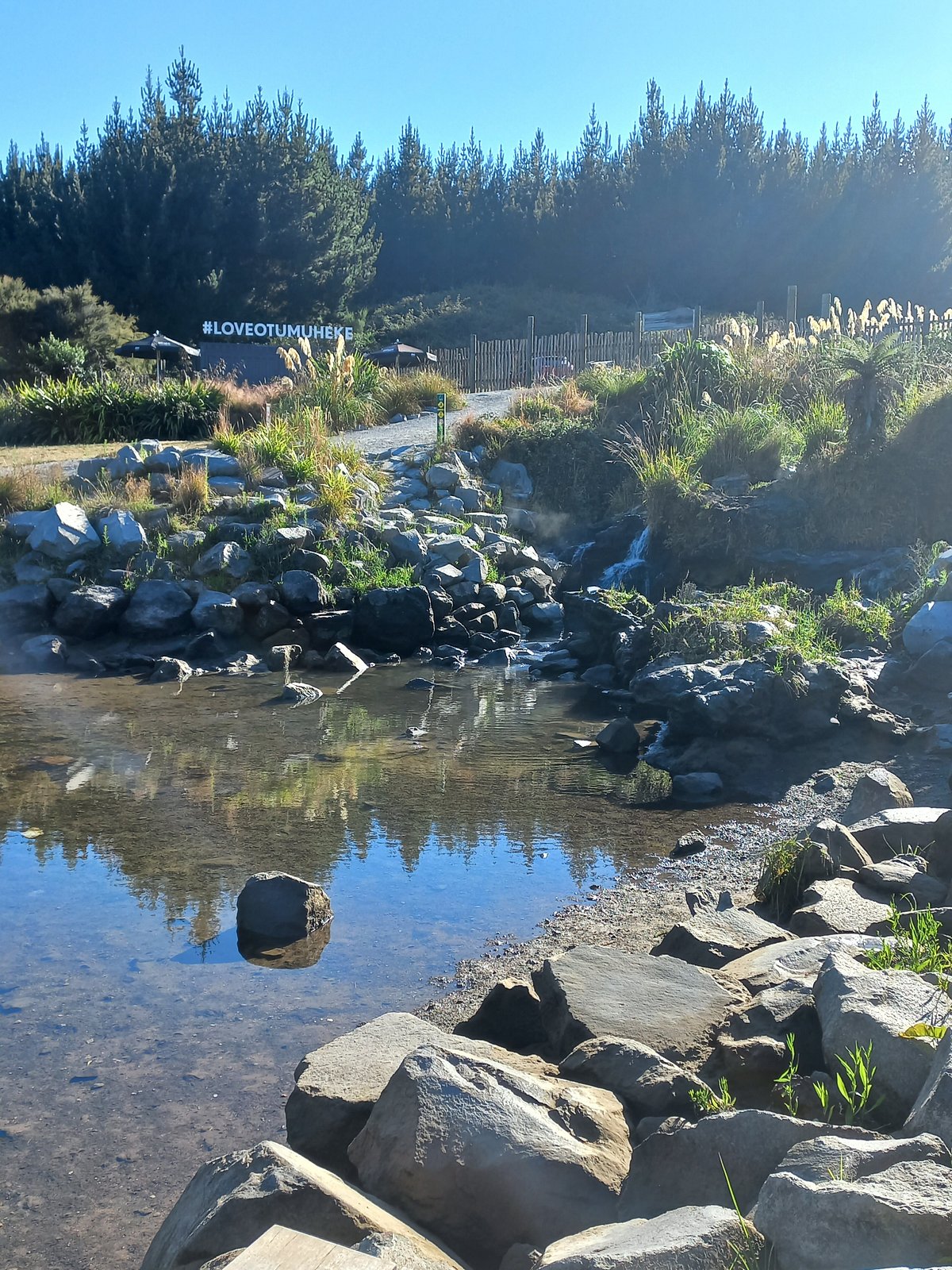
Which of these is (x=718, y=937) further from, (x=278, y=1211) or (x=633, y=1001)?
(x=278, y=1211)

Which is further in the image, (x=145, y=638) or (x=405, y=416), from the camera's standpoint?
(x=405, y=416)

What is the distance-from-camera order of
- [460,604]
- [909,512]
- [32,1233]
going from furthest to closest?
[460,604]
[909,512]
[32,1233]

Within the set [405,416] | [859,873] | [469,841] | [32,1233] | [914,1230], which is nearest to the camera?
[914,1230]

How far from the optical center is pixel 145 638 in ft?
48.1

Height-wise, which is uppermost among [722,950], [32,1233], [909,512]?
[909,512]

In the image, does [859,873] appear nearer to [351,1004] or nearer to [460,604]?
[351,1004]

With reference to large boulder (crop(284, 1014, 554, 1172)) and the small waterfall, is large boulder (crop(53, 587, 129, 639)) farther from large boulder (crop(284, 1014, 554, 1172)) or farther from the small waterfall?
large boulder (crop(284, 1014, 554, 1172))

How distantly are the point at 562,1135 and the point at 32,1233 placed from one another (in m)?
1.81

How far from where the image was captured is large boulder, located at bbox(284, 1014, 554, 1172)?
3.56 metres

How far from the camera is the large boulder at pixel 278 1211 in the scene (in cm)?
279

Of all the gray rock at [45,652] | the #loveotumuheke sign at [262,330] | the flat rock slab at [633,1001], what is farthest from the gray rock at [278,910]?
the #loveotumuheke sign at [262,330]

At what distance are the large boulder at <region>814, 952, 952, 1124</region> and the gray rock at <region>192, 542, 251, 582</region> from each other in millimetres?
12577

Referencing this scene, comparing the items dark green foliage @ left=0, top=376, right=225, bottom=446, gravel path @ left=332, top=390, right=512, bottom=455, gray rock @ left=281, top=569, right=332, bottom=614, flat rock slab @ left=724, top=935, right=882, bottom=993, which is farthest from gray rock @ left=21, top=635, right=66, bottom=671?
flat rock slab @ left=724, top=935, right=882, bottom=993

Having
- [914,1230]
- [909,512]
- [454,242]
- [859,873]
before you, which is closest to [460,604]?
[909,512]
